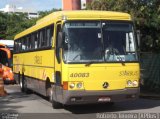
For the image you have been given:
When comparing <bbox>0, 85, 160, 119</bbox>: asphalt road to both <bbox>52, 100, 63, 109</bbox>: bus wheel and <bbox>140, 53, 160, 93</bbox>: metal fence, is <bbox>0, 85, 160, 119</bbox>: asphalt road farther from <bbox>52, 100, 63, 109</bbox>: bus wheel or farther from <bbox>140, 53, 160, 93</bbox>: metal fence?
<bbox>140, 53, 160, 93</bbox>: metal fence

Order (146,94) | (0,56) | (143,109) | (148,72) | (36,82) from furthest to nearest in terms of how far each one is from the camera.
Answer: (0,56) < (148,72) < (146,94) < (36,82) < (143,109)

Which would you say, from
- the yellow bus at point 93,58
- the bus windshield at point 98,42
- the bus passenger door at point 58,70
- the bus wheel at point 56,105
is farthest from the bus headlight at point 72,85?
the bus wheel at point 56,105

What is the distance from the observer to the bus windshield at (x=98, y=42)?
13844 mm

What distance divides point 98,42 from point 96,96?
161 centimetres

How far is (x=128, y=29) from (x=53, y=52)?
252 cm

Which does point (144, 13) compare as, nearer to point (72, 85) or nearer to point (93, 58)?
point (93, 58)

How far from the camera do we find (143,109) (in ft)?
49.1

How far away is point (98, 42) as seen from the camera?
14086 millimetres

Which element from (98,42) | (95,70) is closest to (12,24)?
(98,42)

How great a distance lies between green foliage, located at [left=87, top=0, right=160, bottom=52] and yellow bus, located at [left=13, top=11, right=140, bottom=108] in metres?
10.2

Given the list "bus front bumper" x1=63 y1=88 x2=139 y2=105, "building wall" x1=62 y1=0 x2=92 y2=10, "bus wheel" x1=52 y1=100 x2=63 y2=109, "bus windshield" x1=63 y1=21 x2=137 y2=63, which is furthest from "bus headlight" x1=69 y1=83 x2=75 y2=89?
"building wall" x1=62 y1=0 x2=92 y2=10

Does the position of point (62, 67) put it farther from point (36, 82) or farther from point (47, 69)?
point (36, 82)

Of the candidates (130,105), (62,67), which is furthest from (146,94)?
(62,67)

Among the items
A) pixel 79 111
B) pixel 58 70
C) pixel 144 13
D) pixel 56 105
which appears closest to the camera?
pixel 58 70
